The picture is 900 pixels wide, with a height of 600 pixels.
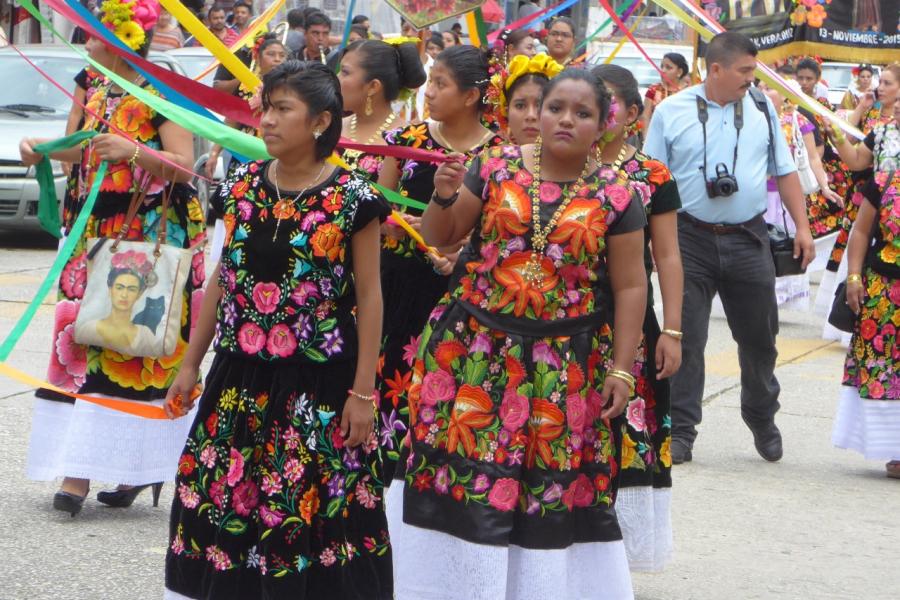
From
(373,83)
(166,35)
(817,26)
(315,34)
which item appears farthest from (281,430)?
(166,35)

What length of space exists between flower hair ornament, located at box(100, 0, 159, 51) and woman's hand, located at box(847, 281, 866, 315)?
3.55m

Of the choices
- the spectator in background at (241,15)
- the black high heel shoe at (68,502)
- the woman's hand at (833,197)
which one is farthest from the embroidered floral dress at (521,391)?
the spectator in background at (241,15)

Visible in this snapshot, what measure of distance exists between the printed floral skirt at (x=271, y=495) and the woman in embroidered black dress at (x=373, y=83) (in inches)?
80.5

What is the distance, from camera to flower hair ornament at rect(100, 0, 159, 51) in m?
5.55

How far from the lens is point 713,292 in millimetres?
7211

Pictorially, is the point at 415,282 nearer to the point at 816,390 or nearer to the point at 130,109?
the point at 130,109

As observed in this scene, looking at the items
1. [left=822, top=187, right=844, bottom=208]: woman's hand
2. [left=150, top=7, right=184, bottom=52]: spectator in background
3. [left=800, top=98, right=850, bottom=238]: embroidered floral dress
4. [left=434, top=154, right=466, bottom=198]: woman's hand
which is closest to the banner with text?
[left=800, top=98, right=850, bottom=238]: embroidered floral dress

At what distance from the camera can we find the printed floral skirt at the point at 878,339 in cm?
732

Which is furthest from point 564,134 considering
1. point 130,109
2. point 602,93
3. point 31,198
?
point 31,198

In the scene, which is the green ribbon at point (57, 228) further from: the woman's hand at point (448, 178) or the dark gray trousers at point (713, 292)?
the dark gray trousers at point (713, 292)

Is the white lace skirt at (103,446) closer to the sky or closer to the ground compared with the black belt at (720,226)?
closer to the ground

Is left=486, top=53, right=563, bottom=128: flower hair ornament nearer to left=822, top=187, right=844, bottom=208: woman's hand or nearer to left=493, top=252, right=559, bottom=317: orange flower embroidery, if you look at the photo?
left=493, top=252, right=559, bottom=317: orange flower embroidery

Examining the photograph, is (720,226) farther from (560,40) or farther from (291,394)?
(560,40)

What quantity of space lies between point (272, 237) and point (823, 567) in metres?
2.69
